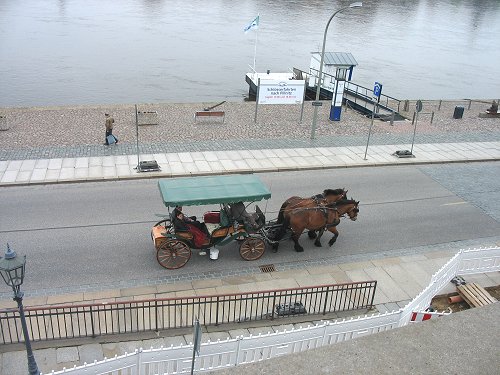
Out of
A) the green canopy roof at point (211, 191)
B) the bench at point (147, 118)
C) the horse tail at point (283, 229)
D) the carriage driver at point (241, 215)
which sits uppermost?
the green canopy roof at point (211, 191)

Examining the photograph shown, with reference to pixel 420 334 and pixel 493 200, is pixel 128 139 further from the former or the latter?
pixel 420 334

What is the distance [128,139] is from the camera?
74.4ft

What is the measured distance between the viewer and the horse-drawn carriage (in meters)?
13.3

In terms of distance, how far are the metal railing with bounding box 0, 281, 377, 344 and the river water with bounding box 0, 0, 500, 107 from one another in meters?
28.5

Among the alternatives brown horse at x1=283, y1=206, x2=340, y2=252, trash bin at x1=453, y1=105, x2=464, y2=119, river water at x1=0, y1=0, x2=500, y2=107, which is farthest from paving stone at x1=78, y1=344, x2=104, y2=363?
river water at x1=0, y1=0, x2=500, y2=107

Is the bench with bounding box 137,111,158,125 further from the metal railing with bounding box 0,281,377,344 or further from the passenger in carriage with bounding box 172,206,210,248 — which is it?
the metal railing with bounding box 0,281,377,344

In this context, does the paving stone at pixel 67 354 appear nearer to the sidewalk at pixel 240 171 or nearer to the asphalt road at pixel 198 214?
the sidewalk at pixel 240 171

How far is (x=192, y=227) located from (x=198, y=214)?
9.74 ft

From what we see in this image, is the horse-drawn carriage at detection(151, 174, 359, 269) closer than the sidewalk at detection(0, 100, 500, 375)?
No

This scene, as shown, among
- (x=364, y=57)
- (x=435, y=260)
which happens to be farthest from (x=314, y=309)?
(x=364, y=57)

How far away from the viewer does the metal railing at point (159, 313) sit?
10.5 metres

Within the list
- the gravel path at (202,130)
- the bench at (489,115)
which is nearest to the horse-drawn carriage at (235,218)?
the gravel path at (202,130)

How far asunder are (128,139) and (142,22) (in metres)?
51.3

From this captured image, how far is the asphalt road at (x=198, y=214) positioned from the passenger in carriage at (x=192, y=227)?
26.3 inches
